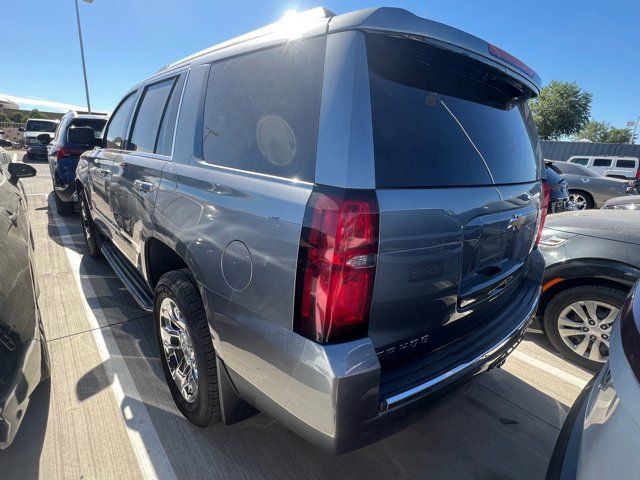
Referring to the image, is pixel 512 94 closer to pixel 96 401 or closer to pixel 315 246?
pixel 315 246

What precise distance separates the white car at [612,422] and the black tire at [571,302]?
1.69 m

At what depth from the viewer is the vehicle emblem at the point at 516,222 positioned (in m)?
1.85

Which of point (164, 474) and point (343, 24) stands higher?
point (343, 24)

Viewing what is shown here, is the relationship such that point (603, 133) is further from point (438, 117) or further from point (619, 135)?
point (438, 117)

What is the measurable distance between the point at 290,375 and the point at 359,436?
0.33 m

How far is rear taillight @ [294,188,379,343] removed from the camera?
121 cm

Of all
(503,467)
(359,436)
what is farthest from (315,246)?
(503,467)

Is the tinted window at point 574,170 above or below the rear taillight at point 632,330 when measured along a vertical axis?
above

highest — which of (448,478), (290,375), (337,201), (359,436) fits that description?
(337,201)

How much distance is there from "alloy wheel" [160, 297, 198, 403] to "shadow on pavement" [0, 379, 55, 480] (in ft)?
2.40

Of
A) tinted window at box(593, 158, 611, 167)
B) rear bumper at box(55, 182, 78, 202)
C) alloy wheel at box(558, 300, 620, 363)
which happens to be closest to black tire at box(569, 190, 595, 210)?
tinted window at box(593, 158, 611, 167)

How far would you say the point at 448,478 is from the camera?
1.92 m

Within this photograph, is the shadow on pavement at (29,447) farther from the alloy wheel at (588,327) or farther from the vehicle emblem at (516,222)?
the alloy wheel at (588,327)

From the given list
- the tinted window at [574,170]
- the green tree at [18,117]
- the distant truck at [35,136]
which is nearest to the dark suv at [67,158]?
the distant truck at [35,136]
